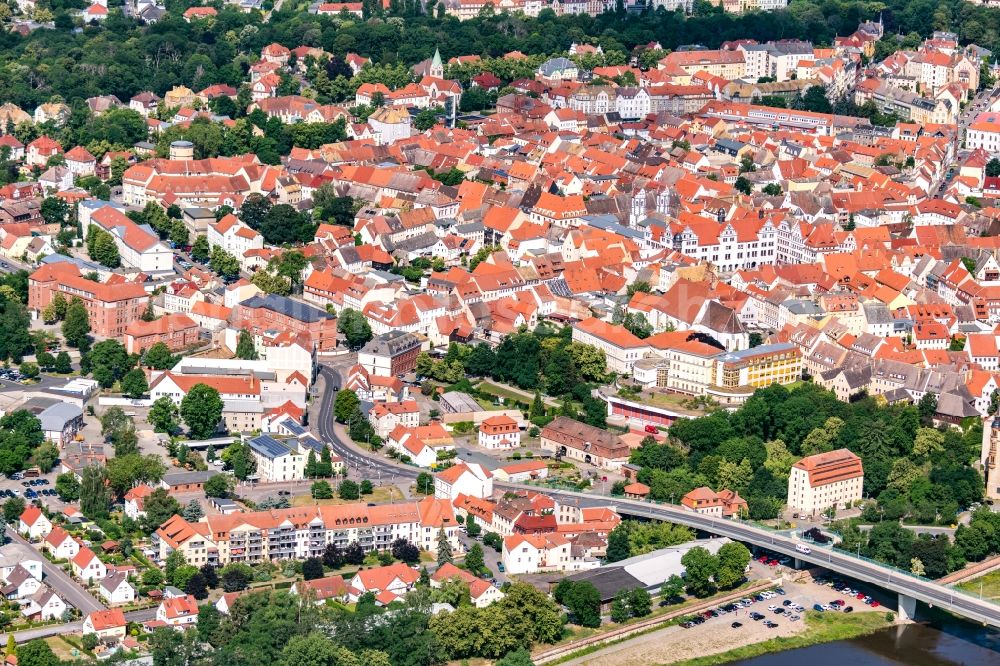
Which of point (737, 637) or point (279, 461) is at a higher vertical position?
point (279, 461)

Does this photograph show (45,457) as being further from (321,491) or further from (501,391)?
(501,391)

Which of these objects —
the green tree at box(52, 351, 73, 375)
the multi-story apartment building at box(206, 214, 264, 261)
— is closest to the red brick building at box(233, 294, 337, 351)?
the green tree at box(52, 351, 73, 375)

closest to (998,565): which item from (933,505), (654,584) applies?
(933,505)

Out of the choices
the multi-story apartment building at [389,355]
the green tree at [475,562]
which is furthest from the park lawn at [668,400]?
the green tree at [475,562]

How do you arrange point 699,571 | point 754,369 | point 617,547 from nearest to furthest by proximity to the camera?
point 699,571 < point 617,547 < point 754,369

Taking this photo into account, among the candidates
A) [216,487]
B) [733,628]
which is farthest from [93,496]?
[733,628]

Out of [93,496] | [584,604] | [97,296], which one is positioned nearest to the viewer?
[584,604]

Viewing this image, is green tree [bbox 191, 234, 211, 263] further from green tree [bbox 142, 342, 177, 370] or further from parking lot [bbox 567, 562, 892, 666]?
parking lot [bbox 567, 562, 892, 666]

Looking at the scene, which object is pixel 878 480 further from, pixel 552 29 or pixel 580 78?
pixel 552 29
